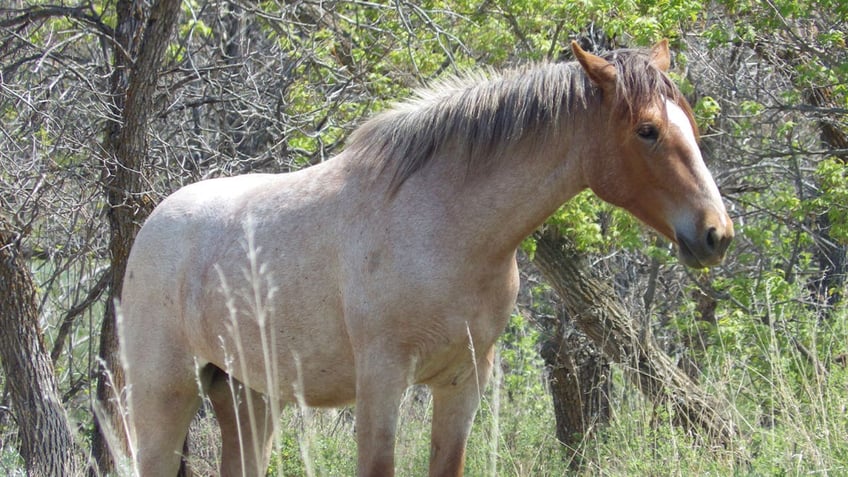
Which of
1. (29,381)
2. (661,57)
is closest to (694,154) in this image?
(661,57)

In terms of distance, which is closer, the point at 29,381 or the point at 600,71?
the point at 600,71

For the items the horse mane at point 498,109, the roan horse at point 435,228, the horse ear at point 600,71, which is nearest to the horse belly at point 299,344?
the roan horse at point 435,228

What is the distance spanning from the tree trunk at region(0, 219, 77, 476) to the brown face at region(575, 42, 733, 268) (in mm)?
3674

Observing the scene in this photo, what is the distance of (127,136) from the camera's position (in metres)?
5.61

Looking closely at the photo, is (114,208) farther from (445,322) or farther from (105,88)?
(445,322)

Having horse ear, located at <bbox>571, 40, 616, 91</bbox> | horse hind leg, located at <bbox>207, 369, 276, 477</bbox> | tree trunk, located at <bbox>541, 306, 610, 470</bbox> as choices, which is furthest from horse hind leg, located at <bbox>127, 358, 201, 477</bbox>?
tree trunk, located at <bbox>541, 306, 610, 470</bbox>

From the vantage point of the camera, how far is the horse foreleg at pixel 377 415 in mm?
3773

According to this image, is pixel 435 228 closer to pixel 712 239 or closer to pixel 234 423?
pixel 712 239

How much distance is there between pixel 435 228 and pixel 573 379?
3808 mm

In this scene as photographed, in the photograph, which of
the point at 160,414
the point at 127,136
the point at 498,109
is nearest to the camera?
the point at 498,109

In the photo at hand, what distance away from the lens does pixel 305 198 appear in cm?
430

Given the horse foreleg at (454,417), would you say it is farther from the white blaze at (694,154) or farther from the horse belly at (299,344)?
the white blaze at (694,154)

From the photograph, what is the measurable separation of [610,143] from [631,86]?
0.23m

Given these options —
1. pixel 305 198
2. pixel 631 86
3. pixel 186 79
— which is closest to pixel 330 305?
pixel 305 198
